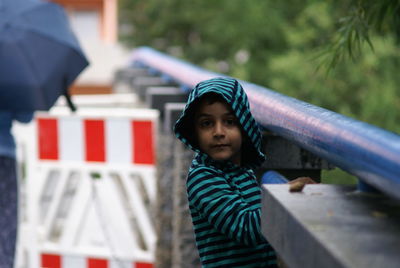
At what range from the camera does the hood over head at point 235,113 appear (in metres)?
2.39

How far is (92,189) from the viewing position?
6.80 metres

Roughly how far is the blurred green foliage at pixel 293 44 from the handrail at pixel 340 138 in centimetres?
66

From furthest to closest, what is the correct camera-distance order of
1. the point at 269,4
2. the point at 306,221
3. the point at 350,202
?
the point at 269,4 < the point at 350,202 < the point at 306,221

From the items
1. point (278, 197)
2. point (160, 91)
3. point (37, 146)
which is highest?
point (278, 197)

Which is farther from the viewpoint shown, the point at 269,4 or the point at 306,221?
the point at 269,4

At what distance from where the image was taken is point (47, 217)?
7.08m

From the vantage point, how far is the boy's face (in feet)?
7.93

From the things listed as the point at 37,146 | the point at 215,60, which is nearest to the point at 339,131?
the point at 37,146

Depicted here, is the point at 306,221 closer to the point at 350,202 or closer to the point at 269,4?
the point at 350,202

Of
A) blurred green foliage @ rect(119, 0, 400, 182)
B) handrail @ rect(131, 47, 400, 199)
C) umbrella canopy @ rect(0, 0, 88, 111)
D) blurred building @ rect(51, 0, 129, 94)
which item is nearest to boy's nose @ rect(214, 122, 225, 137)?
handrail @ rect(131, 47, 400, 199)

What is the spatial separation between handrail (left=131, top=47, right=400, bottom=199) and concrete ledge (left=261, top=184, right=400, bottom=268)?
0.05 m

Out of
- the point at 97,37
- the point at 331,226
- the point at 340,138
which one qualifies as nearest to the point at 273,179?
the point at 340,138

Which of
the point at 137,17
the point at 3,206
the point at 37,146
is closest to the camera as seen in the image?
the point at 3,206

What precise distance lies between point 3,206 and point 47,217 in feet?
5.92
